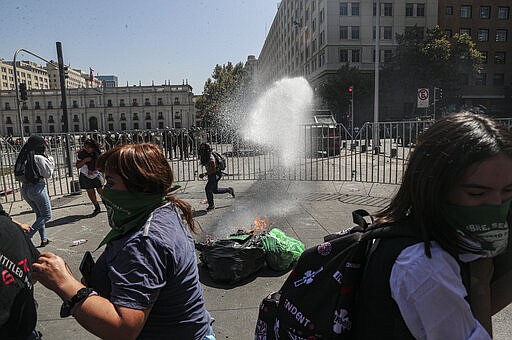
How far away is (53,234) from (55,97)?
13215 centimetres

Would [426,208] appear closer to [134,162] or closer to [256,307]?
[134,162]

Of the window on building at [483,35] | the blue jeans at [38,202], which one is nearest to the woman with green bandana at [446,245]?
the blue jeans at [38,202]

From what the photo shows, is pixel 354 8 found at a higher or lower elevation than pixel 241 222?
higher

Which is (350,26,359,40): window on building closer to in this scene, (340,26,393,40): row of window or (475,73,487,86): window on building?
(340,26,393,40): row of window

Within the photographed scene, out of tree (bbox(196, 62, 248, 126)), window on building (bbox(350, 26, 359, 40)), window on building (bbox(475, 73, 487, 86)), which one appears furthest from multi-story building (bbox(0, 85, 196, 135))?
window on building (bbox(475, 73, 487, 86))

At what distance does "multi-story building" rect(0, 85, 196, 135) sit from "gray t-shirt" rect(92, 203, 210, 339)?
122608 millimetres

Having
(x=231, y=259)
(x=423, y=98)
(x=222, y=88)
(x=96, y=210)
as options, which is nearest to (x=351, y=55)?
(x=222, y=88)

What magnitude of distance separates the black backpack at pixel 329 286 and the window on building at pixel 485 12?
7066 centimetres

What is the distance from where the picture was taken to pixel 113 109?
408 ft

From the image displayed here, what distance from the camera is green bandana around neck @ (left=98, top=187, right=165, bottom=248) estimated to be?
5.82 ft

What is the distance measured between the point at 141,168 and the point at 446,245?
1.43 metres

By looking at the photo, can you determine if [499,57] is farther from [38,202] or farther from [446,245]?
[446,245]

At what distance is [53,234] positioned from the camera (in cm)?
645

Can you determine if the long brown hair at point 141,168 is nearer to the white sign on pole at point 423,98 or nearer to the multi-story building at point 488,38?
the white sign on pole at point 423,98
